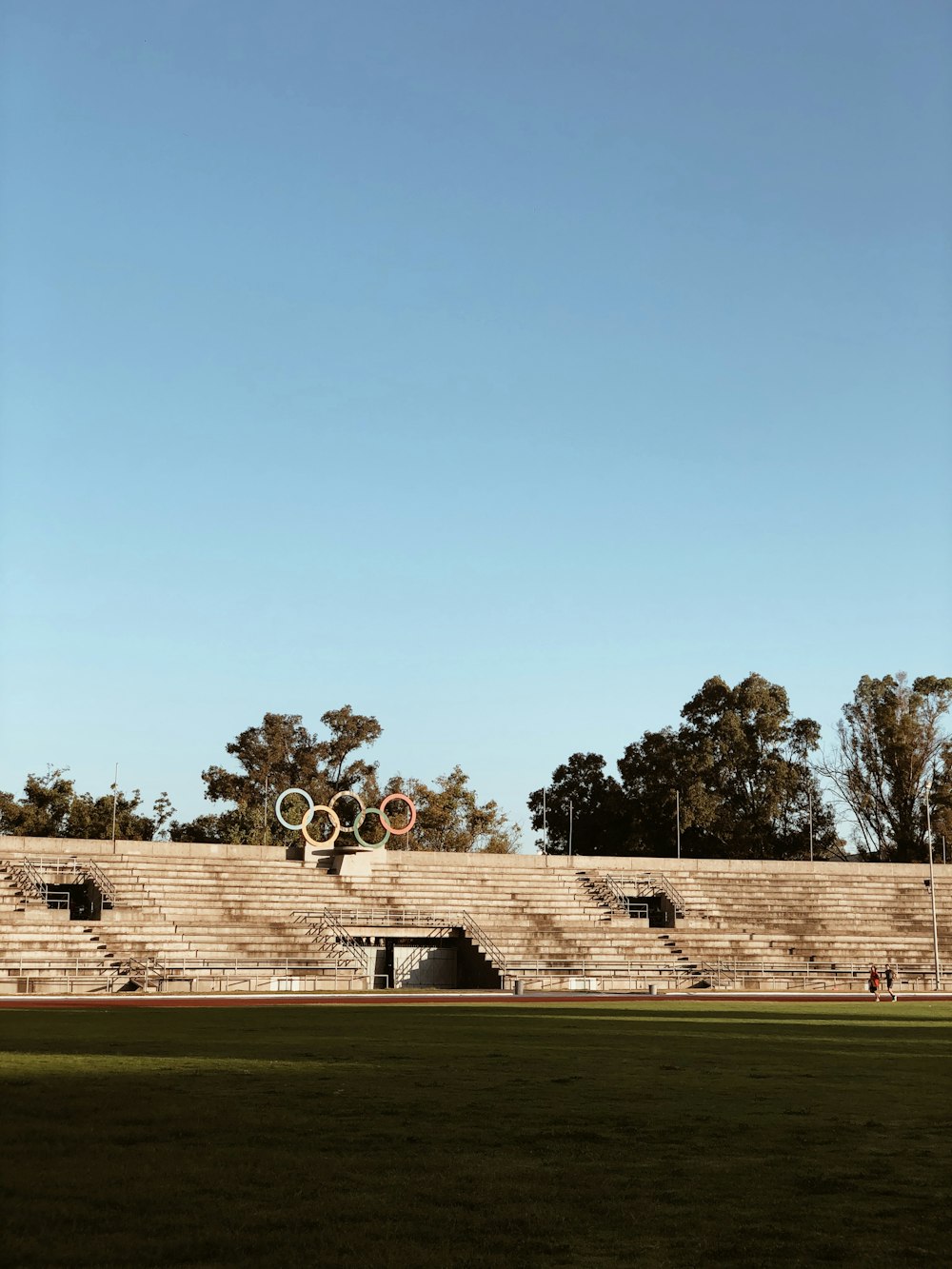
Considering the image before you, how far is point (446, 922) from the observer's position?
178ft

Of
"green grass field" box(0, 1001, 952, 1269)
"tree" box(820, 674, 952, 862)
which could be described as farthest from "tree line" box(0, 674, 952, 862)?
"green grass field" box(0, 1001, 952, 1269)

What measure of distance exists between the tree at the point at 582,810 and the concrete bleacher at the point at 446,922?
2588 cm

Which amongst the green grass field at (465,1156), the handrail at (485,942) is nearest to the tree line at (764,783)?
the handrail at (485,942)

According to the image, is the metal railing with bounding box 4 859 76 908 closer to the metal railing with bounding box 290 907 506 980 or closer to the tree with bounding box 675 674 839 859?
the metal railing with bounding box 290 907 506 980

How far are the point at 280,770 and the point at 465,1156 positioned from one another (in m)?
88.9

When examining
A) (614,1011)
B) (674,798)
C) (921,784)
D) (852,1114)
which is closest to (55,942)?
(614,1011)

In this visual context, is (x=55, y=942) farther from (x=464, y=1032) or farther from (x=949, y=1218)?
(x=949, y=1218)

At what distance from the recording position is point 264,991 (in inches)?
1794

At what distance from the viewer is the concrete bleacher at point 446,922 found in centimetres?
4697

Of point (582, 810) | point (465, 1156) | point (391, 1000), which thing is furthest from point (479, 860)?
point (465, 1156)

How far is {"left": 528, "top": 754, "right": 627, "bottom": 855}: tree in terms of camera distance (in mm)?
92688

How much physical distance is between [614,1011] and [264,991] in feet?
53.1

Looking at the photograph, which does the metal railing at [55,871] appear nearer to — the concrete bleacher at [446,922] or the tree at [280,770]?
the concrete bleacher at [446,922]

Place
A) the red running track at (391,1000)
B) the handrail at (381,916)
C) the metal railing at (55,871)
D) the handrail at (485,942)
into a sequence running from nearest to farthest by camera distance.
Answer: the red running track at (391,1000), the metal railing at (55,871), the handrail at (485,942), the handrail at (381,916)
